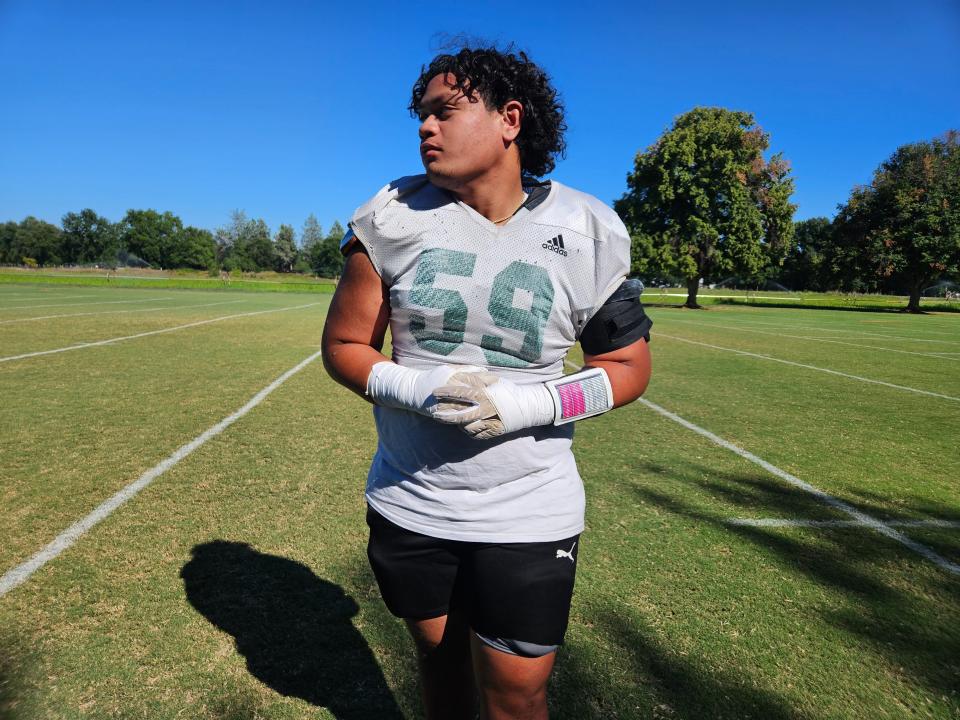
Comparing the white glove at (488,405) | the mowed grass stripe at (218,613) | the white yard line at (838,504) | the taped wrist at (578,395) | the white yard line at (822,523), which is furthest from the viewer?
the white yard line at (822,523)

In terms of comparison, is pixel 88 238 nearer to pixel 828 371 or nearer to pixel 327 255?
pixel 327 255

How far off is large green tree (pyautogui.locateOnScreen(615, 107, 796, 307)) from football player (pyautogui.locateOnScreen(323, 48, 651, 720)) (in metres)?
38.5

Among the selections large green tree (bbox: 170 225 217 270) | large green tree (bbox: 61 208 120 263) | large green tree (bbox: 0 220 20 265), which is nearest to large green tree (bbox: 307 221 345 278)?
large green tree (bbox: 170 225 217 270)

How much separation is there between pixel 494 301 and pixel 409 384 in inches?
11.9

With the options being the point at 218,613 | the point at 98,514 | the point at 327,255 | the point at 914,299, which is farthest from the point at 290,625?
the point at 327,255

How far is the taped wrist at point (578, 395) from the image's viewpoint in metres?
1.44

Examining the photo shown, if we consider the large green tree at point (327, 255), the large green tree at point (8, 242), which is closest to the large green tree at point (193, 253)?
the large green tree at point (327, 255)

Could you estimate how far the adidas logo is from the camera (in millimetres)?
1497

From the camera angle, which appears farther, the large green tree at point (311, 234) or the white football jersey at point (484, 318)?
the large green tree at point (311, 234)

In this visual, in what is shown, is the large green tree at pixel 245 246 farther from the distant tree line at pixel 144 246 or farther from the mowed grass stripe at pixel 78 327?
the mowed grass stripe at pixel 78 327

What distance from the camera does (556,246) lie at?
1505mm

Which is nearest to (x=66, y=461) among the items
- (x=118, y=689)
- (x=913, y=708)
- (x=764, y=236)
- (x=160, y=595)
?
(x=160, y=595)

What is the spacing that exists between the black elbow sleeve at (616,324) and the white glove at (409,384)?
0.38 metres

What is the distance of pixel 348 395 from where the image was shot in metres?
8.37
